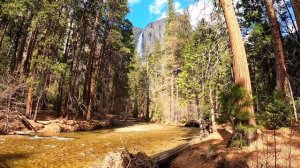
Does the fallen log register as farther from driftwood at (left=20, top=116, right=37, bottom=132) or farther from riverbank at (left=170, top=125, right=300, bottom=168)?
driftwood at (left=20, top=116, right=37, bottom=132)

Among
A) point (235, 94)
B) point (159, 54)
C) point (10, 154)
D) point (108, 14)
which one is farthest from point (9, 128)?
point (159, 54)

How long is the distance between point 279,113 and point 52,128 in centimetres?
1466

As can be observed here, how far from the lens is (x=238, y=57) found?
930 centimetres

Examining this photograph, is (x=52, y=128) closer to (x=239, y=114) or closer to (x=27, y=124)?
(x=27, y=124)

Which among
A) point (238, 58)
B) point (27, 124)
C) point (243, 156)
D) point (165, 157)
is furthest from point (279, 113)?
point (27, 124)

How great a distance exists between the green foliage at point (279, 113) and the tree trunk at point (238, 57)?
344 cm

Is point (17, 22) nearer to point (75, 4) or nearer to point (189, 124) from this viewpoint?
point (75, 4)

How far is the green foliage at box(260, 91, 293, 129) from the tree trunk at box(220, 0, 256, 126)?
3.44 m

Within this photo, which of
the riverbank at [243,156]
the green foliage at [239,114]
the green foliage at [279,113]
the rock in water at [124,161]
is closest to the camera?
the riverbank at [243,156]

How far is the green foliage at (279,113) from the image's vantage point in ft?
39.3

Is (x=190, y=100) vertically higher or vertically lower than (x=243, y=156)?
higher

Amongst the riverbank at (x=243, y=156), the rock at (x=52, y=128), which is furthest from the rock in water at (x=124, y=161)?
the rock at (x=52, y=128)

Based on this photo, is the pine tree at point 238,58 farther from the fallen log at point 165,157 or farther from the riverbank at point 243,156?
the fallen log at point 165,157

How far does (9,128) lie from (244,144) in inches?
547
